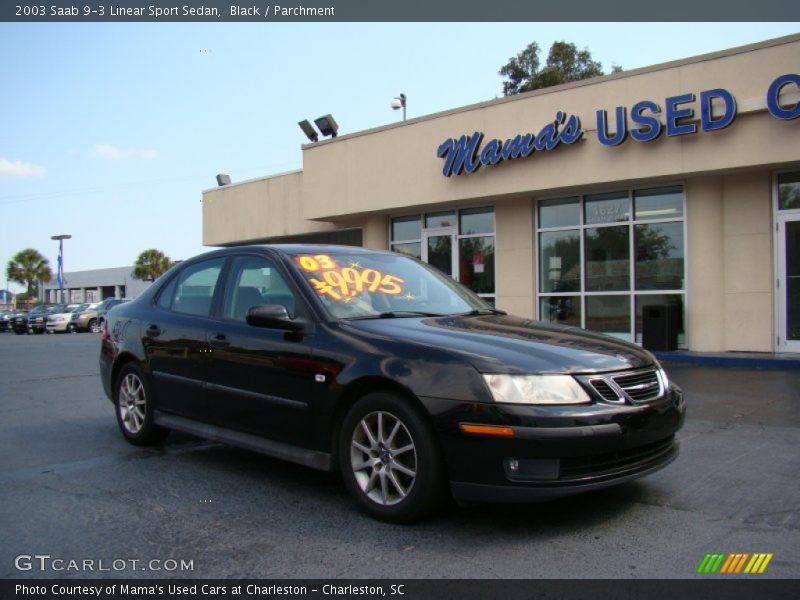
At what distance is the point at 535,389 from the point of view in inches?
141

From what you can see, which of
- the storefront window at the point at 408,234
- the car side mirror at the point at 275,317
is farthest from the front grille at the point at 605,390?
the storefront window at the point at 408,234

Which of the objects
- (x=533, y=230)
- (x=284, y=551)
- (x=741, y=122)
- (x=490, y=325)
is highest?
(x=741, y=122)

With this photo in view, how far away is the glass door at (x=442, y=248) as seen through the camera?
16.1 m

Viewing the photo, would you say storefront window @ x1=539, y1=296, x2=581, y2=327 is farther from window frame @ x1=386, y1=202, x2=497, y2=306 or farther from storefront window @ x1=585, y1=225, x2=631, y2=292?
window frame @ x1=386, y1=202, x2=497, y2=306

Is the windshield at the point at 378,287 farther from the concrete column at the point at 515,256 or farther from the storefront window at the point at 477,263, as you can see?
the storefront window at the point at 477,263

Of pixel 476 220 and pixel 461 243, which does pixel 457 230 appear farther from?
pixel 476 220

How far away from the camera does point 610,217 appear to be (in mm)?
13422

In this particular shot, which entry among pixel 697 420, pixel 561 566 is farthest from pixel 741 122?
pixel 561 566

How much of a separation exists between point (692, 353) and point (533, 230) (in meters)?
4.20

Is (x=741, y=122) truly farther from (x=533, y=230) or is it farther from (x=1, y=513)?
(x=1, y=513)

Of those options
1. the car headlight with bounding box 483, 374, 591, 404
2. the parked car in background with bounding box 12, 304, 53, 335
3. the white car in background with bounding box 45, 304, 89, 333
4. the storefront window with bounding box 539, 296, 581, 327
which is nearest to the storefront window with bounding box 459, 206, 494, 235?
the storefront window with bounding box 539, 296, 581, 327

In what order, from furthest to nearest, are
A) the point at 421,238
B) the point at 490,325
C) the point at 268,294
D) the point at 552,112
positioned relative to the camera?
the point at 421,238 → the point at 552,112 → the point at 268,294 → the point at 490,325

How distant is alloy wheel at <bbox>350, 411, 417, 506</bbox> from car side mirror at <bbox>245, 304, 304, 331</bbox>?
810mm

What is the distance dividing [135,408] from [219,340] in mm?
1535
